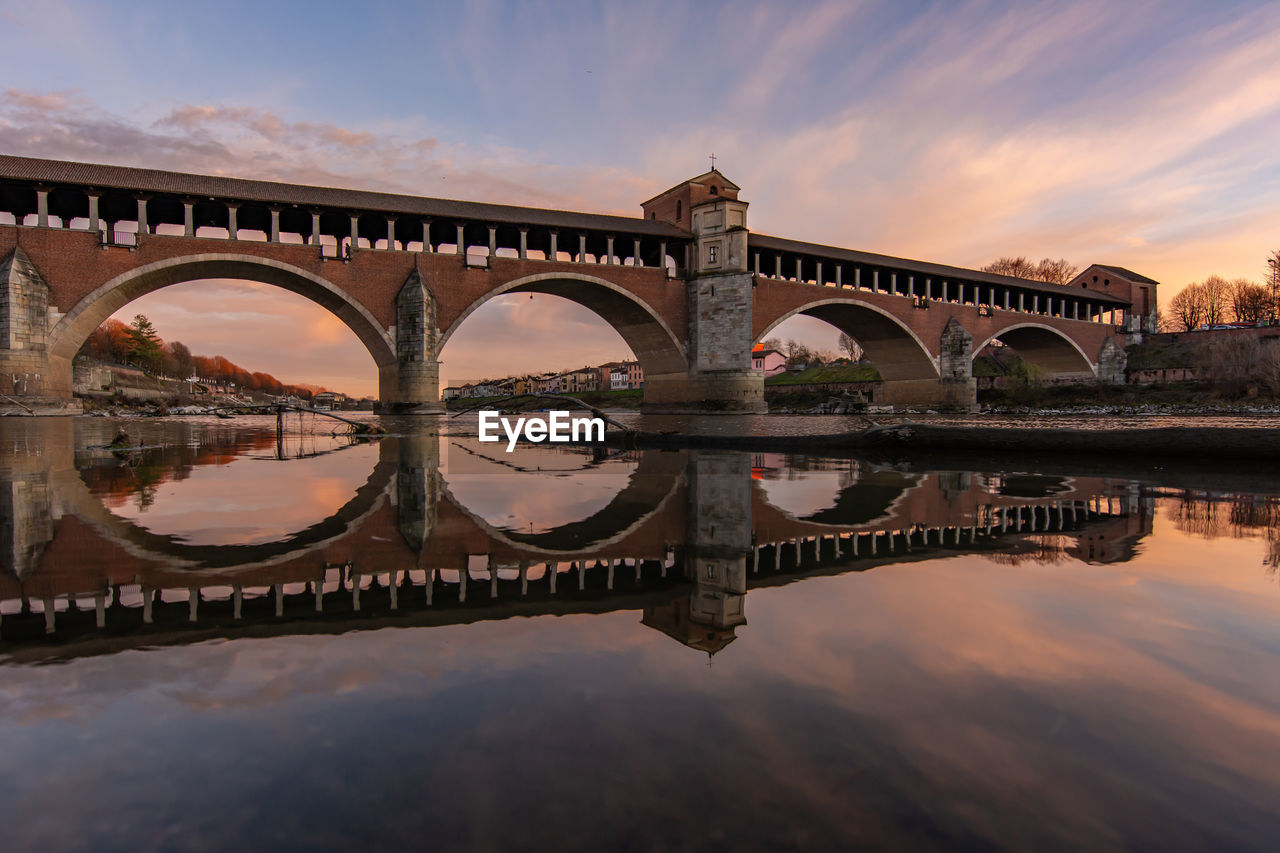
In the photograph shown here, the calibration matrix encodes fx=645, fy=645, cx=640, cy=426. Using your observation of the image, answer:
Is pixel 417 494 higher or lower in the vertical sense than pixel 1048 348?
lower

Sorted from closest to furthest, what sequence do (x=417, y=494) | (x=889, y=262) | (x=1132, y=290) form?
1. (x=417, y=494)
2. (x=889, y=262)
3. (x=1132, y=290)

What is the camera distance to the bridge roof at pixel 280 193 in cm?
2383

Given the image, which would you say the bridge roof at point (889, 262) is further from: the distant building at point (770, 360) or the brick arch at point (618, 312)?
the distant building at point (770, 360)

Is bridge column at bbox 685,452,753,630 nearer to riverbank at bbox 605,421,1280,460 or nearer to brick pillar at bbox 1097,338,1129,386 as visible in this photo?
riverbank at bbox 605,421,1280,460

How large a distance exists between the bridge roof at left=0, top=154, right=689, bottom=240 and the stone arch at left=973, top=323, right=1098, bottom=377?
1439 inches

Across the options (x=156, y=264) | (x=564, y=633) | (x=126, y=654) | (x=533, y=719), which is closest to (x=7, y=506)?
(x=126, y=654)

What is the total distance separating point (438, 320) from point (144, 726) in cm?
2995

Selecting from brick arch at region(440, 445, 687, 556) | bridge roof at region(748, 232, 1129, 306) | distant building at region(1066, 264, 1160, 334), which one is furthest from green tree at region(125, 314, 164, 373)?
distant building at region(1066, 264, 1160, 334)

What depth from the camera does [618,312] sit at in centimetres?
3781

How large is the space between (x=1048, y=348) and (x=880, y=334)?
867 inches

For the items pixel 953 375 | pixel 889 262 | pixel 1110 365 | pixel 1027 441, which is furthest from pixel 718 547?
pixel 1110 365

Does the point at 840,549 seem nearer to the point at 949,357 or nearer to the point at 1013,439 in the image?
the point at 1013,439

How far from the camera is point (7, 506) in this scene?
5.08 metres

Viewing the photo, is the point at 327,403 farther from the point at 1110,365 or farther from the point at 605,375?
the point at 1110,365
